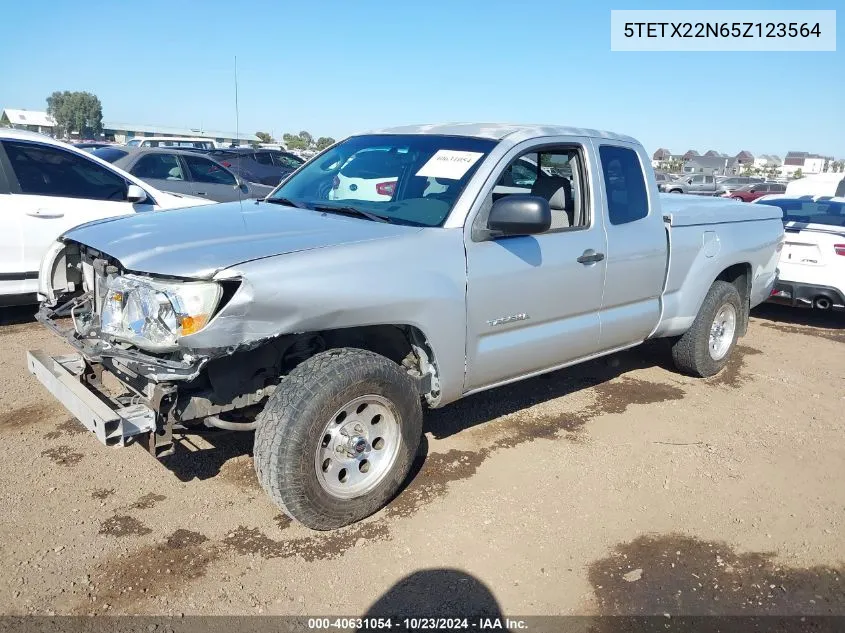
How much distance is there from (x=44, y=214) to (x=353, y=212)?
3918 millimetres

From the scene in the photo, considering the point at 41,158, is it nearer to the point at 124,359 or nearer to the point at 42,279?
the point at 42,279

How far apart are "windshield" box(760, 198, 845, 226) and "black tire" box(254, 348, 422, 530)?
259 inches

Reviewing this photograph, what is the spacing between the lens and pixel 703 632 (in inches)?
113

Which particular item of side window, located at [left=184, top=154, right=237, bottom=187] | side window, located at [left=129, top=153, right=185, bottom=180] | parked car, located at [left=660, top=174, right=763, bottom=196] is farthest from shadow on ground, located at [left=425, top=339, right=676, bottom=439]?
parked car, located at [left=660, top=174, right=763, bottom=196]

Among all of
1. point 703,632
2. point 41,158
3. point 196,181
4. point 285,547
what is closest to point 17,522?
point 285,547

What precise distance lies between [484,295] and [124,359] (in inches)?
70.4

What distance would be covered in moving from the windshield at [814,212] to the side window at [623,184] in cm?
402

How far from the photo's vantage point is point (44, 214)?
6.40 metres

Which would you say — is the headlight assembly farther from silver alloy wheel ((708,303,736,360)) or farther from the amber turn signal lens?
silver alloy wheel ((708,303,736,360))

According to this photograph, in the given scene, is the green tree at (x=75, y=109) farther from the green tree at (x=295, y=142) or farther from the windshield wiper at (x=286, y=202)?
the windshield wiper at (x=286, y=202)

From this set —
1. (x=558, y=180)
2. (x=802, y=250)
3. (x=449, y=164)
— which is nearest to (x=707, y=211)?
(x=558, y=180)

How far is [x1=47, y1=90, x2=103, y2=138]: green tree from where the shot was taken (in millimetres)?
94938

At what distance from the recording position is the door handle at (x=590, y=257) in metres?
4.31

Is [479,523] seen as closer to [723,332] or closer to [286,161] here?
[723,332]
